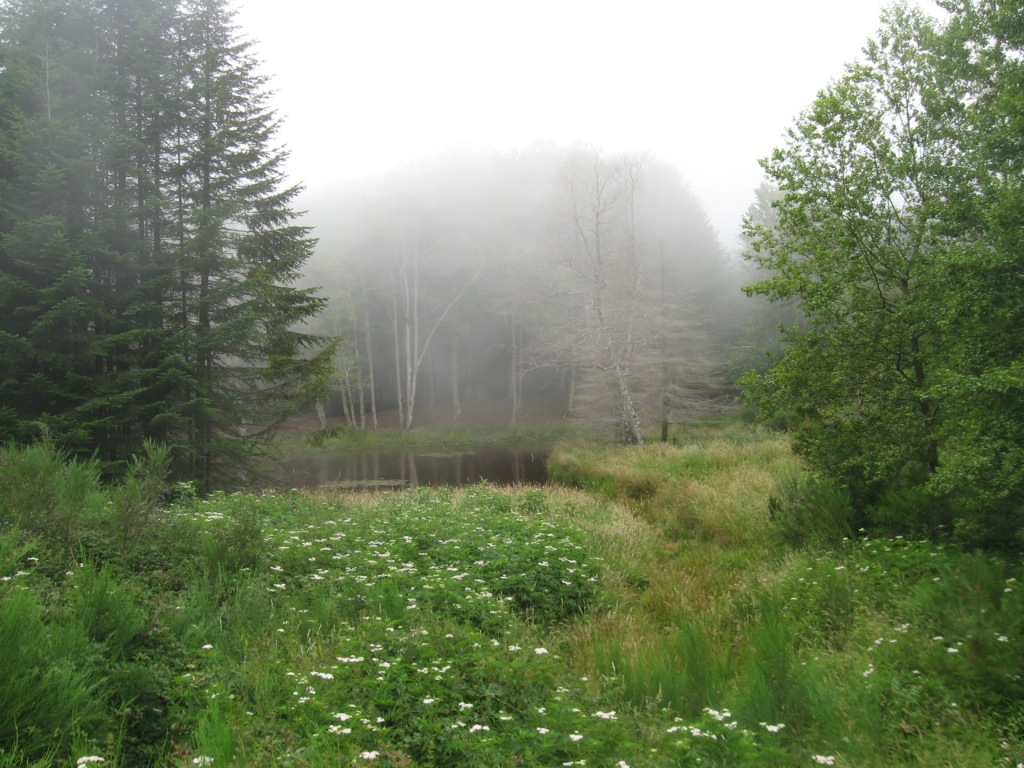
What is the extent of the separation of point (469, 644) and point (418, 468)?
22.6 m

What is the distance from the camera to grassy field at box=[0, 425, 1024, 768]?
3.38 metres

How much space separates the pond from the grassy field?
12.4 meters

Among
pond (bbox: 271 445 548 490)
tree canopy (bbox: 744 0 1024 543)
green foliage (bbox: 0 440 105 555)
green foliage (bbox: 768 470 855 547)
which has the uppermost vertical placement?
tree canopy (bbox: 744 0 1024 543)

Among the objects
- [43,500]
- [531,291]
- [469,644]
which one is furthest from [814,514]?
[531,291]

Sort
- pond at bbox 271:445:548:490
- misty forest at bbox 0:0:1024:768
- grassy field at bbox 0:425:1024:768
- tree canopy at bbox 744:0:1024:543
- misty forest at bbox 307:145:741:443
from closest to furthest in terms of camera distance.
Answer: grassy field at bbox 0:425:1024:768, misty forest at bbox 0:0:1024:768, tree canopy at bbox 744:0:1024:543, pond at bbox 271:445:548:490, misty forest at bbox 307:145:741:443

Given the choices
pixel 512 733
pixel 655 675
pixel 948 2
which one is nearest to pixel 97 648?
pixel 512 733

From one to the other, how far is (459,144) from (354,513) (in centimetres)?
4501

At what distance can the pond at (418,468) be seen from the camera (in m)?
22.5

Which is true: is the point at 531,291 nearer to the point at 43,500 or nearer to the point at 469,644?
the point at 43,500

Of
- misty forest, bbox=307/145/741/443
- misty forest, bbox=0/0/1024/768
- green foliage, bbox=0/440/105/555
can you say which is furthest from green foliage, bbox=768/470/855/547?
misty forest, bbox=307/145/741/443

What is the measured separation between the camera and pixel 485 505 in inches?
510

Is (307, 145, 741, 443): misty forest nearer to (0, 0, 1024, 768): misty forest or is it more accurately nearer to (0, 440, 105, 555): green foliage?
(0, 0, 1024, 768): misty forest

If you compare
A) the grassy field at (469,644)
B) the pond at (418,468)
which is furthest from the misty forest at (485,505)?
the pond at (418,468)

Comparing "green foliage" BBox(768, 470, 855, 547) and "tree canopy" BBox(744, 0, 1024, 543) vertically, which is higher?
"tree canopy" BBox(744, 0, 1024, 543)
